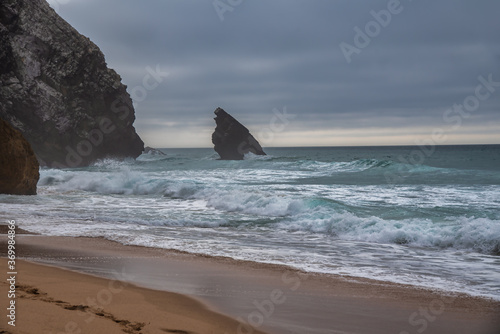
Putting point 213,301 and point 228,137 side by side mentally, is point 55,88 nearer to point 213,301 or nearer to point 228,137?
point 228,137

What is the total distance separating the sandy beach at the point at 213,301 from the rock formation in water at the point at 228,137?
61.9 m

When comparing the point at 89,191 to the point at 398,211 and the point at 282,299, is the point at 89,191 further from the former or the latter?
the point at 282,299

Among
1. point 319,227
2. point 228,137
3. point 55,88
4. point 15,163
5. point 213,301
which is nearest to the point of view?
point 213,301

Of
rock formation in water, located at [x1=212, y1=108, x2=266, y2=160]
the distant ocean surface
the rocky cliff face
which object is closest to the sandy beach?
the distant ocean surface

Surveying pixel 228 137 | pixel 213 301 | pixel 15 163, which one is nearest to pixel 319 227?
pixel 213 301

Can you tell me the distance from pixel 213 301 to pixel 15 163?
557 inches

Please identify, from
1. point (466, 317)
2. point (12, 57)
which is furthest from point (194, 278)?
point (12, 57)

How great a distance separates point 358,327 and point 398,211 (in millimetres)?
10072

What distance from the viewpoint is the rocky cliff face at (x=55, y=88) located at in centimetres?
4347

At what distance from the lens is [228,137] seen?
2709 inches

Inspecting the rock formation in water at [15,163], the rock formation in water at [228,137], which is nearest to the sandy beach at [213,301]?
the rock formation in water at [15,163]

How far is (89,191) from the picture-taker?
21625mm

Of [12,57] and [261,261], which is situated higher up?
[12,57]

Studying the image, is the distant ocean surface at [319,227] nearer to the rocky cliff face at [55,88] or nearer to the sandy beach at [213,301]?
the sandy beach at [213,301]
